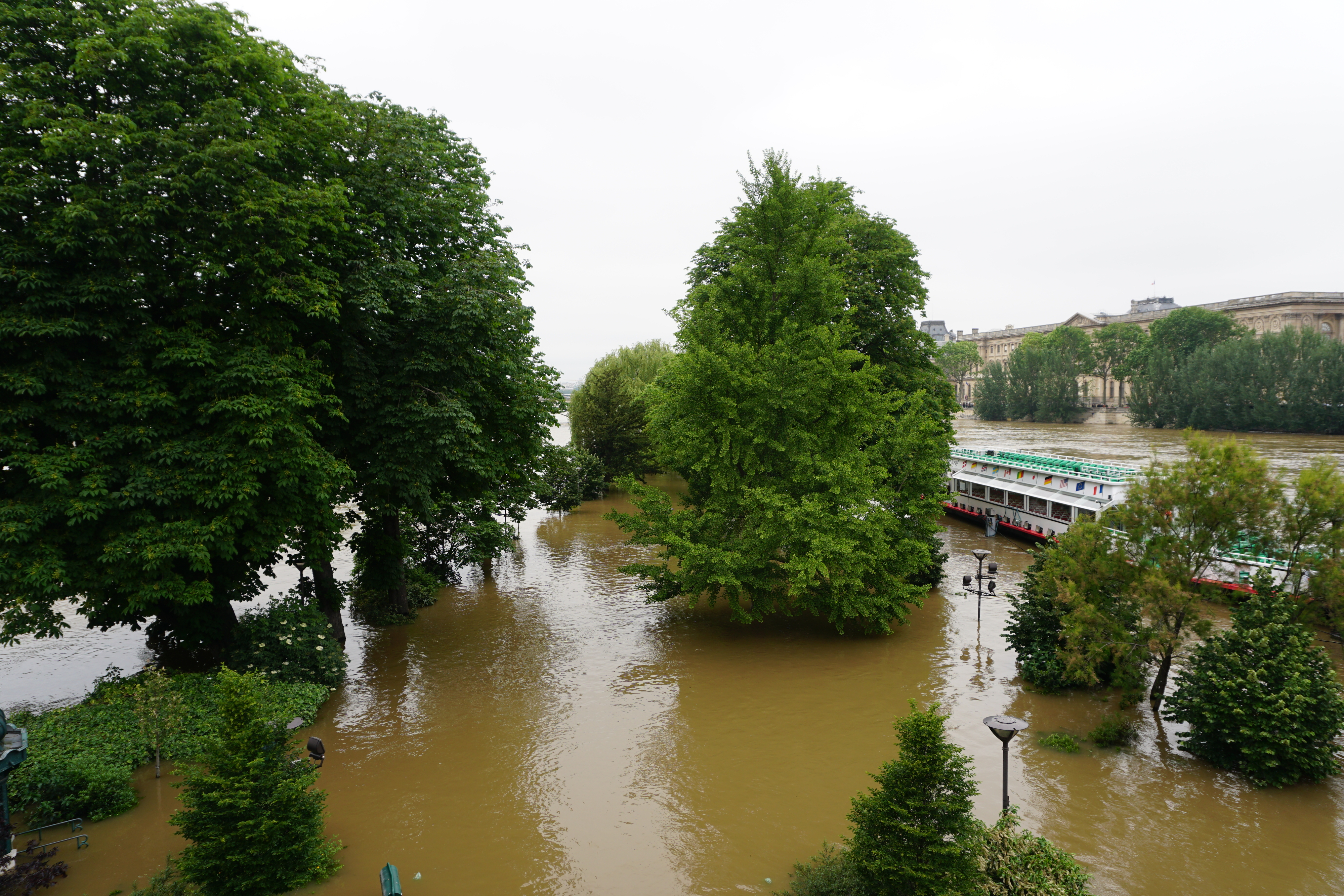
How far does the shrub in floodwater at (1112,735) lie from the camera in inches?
532

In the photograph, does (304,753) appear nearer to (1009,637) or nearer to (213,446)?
(213,446)

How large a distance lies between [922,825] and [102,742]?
499 inches

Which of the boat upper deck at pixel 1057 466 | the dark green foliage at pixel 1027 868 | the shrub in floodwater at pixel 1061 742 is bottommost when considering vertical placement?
the shrub in floodwater at pixel 1061 742

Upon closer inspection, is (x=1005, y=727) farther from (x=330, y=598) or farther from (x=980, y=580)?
(x=330, y=598)

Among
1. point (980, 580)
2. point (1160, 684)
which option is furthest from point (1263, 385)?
point (1160, 684)

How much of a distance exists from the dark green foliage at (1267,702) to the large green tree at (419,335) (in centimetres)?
1426

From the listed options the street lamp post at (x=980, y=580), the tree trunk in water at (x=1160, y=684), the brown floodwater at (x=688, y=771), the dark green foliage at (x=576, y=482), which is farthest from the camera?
the dark green foliage at (x=576, y=482)

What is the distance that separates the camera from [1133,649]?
541 inches

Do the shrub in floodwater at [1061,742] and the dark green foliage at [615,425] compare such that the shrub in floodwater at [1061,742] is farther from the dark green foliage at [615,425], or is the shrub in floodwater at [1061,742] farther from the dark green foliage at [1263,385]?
the dark green foliage at [1263,385]

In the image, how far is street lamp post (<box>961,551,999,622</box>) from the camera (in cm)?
2002

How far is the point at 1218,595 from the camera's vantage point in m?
13.2

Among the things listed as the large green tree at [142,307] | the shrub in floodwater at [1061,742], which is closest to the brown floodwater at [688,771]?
the shrub in floodwater at [1061,742]

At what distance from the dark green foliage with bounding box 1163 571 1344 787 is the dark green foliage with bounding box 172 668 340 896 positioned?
13736 millimetres

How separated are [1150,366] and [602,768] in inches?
3731
